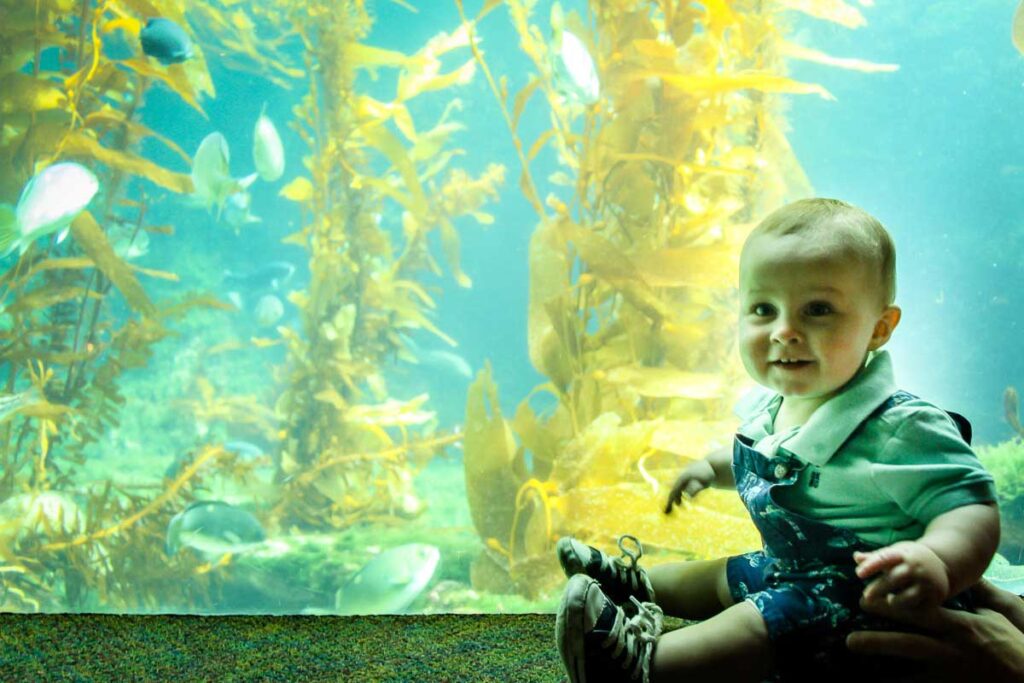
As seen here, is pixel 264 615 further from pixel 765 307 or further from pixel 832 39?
pixel 832 39

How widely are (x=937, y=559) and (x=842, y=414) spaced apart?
295 mm

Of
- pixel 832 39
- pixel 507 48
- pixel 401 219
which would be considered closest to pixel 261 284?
pixel 401 219

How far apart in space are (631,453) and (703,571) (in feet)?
5.24

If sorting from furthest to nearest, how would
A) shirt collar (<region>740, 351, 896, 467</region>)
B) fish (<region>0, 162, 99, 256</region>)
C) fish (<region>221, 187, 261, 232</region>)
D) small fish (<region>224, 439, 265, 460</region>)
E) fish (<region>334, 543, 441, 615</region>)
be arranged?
fish (<region>221, 187, 261, 232</region>) < small fish (<region>224, 439, 265, 460</region>) < fish (<region>0, 162, 99, 256</region>) < fish (<region>334, 543, 441, 615</region>) < shirt collar (<region>740, 351, 896, 467</region>)

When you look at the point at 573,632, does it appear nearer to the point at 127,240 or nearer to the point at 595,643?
the point at 595,643

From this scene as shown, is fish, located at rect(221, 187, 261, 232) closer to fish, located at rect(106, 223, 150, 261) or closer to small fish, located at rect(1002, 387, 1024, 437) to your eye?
fish, located at rect(106, 223, 150, 261)

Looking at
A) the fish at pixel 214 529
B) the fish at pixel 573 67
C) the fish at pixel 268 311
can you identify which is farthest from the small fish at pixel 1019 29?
the fish at pixel 268 311

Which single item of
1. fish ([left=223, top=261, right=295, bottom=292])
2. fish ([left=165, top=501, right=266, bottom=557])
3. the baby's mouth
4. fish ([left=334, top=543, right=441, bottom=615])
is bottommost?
fish ([left=334, top=543, right=441, bottom=615])

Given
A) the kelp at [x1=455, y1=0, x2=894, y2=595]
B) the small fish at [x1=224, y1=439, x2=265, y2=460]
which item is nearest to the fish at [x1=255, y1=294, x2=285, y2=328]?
the small fish at [x1=224, y1=439, x2=265, y2=460]

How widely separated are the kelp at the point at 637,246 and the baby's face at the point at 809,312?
1812 mm

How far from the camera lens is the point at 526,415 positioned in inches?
126

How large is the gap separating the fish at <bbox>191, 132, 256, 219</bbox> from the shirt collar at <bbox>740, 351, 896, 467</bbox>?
3620 millimetres

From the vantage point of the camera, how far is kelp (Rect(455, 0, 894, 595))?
3.04m

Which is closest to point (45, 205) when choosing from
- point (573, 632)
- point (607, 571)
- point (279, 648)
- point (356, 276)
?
point (356, 276)
